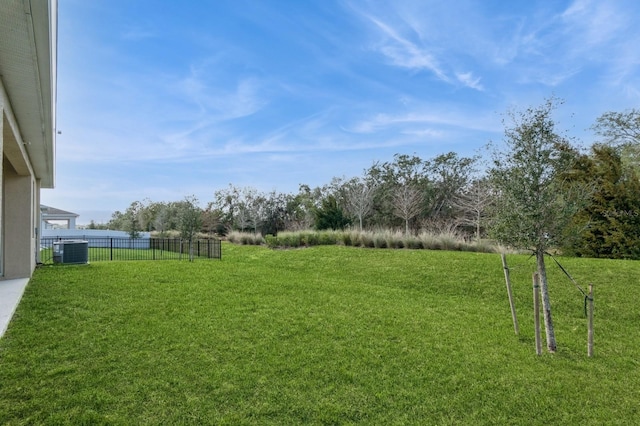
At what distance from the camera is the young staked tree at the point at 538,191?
3.96m

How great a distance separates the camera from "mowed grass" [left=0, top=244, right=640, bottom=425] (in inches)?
103

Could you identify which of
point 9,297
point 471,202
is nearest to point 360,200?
point 471,202

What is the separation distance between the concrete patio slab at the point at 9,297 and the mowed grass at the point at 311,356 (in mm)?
181

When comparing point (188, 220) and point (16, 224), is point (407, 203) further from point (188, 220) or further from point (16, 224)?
point (16, 224)

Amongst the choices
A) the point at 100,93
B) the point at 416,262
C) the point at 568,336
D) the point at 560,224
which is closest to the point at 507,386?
the point at 560,224

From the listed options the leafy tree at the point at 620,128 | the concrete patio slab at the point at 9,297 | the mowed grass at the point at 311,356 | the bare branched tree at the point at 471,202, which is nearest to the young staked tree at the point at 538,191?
the mowed grass at the point at 311,356

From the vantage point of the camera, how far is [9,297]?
586cm

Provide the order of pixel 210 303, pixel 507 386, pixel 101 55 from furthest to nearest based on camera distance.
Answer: pixel 101 55 < pixel 210 303 < pixel 507 386

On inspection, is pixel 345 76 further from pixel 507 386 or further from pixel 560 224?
pixel 507 386

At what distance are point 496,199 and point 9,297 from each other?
27.0 ft

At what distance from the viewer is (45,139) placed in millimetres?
6051

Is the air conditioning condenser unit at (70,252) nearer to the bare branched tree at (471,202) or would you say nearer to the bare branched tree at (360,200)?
the bare branched tree at (360,200)

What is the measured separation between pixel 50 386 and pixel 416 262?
28.8ft

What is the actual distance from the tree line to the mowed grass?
4.83ft
